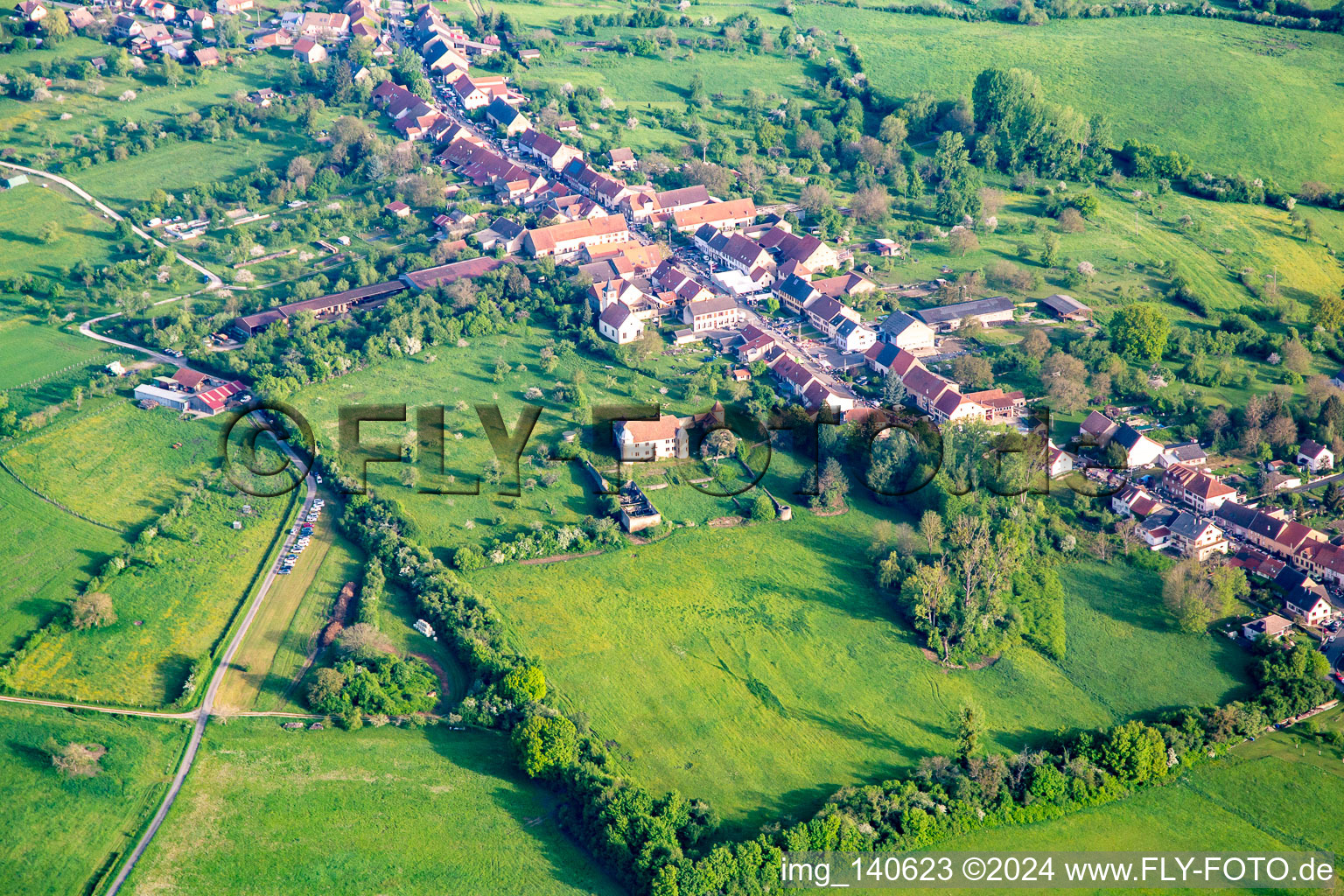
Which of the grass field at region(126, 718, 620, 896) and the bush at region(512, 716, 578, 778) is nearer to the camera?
the grass field at region(126, 718, 620, 896)

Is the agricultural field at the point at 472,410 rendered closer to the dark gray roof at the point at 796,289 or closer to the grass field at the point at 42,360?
the dark gray roof at the point at 796,289

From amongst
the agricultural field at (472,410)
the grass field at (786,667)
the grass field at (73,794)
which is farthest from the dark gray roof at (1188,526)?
the grass field at (73,794)

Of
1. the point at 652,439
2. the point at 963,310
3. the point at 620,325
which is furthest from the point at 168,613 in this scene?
the point at 963,310

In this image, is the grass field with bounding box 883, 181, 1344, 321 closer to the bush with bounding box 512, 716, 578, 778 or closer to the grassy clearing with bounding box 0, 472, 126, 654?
the bush with bounding box 512, 716, 578, 778

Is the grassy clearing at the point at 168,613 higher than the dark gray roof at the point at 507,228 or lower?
lower

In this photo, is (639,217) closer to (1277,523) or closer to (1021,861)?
(1277,523)

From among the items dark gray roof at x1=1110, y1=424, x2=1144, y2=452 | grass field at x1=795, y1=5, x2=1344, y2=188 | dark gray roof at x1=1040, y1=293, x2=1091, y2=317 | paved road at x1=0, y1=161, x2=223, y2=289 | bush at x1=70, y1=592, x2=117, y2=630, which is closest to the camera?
bush at x1=70, y1=592, x2=117, y2=630

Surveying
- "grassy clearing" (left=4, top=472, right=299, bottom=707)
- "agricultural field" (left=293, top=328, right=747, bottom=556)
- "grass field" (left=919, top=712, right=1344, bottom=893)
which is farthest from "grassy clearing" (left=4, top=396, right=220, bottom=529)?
"grass field" (left=919, top=712, right=1344, bottom=893)
